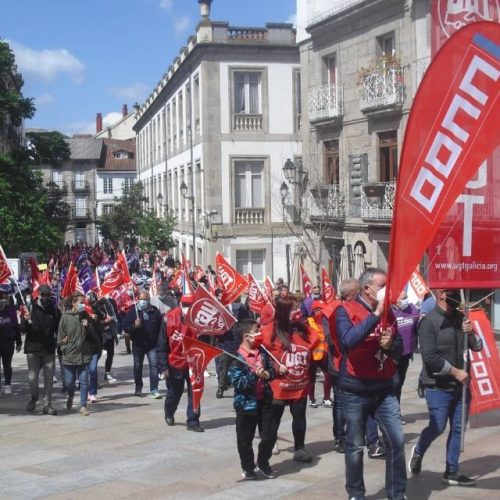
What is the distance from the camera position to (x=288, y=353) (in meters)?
8.18

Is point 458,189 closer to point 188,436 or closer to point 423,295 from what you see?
point 188,436

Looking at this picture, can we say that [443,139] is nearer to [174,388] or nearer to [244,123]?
[174,388]

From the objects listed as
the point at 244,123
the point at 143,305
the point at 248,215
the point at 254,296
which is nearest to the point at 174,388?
the point at 143,305

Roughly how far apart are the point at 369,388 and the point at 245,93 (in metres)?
32.0

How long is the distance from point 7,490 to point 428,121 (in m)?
4.97

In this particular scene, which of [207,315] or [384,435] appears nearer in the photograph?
[384,435]

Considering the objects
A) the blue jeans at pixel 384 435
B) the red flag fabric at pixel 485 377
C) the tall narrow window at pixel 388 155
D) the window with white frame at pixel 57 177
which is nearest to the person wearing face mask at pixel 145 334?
the red flag fabric at pixel 485 377

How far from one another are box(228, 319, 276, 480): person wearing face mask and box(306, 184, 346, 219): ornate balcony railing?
1871 centimetres

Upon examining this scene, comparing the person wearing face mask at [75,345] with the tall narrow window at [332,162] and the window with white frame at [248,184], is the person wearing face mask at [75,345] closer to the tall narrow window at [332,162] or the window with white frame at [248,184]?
the tall narrow window at [332,162]

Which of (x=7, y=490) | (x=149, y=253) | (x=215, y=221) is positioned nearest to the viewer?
(x=7, y=490)

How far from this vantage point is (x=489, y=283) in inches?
271

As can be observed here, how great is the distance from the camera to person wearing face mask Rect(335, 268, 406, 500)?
6.55m

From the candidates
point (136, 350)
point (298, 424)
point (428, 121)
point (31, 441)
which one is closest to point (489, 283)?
point (428, 121)

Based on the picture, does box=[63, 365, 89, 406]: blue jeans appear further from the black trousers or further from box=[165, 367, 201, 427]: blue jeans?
the black trousers
